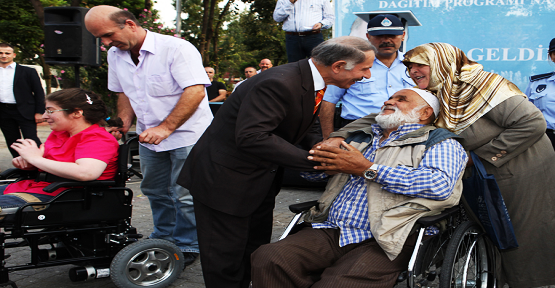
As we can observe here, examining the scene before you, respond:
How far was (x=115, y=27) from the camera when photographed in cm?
318

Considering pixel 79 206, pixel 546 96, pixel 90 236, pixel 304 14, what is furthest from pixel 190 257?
pixel 304 14

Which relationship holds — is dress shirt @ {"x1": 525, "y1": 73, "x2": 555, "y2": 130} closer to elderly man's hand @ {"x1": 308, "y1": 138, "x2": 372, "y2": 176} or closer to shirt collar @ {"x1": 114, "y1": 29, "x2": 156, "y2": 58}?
elderly man's hand @ {"x1": 308, "y1": 138, "x2": 372, "y2": 176}

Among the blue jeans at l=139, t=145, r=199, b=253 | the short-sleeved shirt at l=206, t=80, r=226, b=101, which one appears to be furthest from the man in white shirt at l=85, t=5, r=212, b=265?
the short-sleeved shirt at l=206, t=80, r=226, b=101

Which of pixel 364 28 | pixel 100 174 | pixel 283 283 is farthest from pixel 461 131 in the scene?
pixel 364 28

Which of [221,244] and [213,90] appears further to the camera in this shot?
[213,90]

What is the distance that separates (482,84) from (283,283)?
61.1 inches

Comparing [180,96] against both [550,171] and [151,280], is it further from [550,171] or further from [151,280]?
[550,171]

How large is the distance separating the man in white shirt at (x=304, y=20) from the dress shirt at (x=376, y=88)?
241 centimetres

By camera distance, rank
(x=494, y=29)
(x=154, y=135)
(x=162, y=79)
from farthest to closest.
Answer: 1. (x=494, y=29)
2. (x=162, y=79)
3. (x=154, y=135)

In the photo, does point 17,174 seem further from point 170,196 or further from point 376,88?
point 376,88

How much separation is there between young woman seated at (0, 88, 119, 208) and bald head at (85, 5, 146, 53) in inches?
15.9

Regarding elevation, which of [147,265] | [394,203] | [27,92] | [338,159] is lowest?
[147,265]

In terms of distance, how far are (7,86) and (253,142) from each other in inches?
246

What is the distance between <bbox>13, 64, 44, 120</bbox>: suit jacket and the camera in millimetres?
7086
